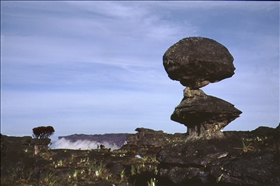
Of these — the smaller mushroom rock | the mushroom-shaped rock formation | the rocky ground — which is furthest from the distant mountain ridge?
the mushroom-shaped rock formation

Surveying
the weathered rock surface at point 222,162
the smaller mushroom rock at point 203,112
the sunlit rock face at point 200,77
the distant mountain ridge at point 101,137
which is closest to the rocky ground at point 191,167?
the weathered rock surface at point 222,162

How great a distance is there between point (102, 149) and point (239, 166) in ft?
64.6

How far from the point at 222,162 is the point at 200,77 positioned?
11.5 feet

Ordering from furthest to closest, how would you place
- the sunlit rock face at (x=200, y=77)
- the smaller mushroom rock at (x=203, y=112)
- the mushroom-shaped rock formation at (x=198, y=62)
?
the mushroom-shaped rock formation at (x=198, y=62) → the sunlit rock face at (x=200, y=77) → the smaller mushroom rock at (x=203, y=112)

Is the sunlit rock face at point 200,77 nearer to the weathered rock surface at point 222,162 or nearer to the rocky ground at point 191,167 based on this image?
the rocky ground at point 191,167

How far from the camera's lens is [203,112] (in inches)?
468

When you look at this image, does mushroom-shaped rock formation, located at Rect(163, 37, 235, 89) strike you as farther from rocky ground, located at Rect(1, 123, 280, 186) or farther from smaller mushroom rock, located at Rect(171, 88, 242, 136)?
rocky ground, located at Rect(1, 123, 280, 186)

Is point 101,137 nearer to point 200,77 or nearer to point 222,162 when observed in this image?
point 200,77

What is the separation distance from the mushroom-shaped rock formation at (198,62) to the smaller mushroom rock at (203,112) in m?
0.55

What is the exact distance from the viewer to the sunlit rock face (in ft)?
39.5

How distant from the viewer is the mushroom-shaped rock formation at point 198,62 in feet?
40.1

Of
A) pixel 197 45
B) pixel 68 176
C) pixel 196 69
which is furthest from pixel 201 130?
pixel 68 176

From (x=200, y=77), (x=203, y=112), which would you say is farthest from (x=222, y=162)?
(x=200, y=77)

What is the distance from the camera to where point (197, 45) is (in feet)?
41.3
